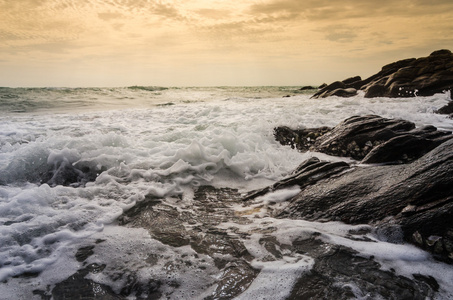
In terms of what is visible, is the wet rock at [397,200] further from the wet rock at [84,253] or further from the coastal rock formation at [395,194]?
the wet rock at [84,253]

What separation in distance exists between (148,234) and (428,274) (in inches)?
117

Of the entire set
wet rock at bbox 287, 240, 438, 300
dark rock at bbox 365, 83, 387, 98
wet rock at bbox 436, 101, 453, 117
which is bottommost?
wet rock at bbox 287, 240, 438, 300

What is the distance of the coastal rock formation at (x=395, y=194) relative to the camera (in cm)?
296

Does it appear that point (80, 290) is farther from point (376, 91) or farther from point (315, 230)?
point (376, 91)

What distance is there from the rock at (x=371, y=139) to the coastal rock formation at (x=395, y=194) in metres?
0.02

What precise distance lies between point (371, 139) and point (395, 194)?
3.11m

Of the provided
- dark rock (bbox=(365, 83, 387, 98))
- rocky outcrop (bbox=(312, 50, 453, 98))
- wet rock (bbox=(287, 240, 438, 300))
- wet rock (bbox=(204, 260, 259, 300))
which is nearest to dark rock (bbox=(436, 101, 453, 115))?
rocky outcrop (bbox=(312, 50, 453, 98))

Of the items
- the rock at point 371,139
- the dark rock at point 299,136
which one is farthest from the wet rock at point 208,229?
the dark rock at point 299,136

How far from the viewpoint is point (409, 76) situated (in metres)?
19.2

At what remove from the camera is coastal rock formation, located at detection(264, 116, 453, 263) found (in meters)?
2.96

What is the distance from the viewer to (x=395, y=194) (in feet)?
11.3

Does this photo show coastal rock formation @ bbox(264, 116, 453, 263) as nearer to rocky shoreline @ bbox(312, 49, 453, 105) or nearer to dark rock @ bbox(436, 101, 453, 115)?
dark rock @ bbox(436, 101, 453, 115)

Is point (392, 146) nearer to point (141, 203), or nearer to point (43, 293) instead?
point (141, 203)

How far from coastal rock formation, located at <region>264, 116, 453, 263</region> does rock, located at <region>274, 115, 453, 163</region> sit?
2cm
